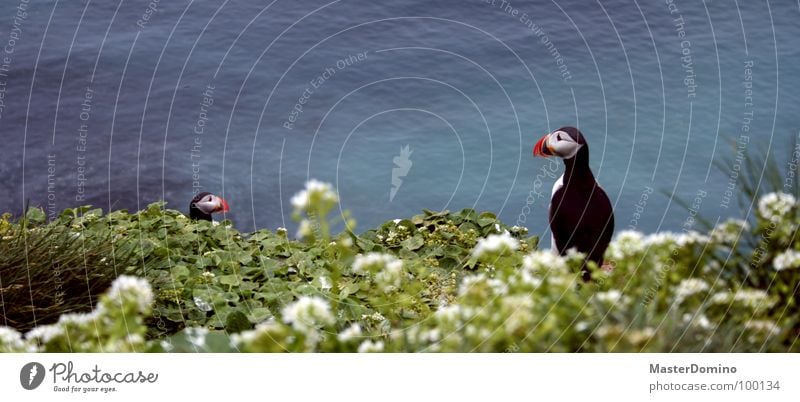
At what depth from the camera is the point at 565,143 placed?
4.38 meters

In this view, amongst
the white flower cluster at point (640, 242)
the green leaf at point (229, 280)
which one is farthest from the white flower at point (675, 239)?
the green leaf at point (229, 280)

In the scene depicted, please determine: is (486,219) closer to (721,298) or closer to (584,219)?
(584,219)

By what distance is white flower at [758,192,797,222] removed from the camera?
376 cm

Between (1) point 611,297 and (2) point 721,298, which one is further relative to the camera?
(2) point 721,298

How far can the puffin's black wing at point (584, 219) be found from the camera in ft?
14.5

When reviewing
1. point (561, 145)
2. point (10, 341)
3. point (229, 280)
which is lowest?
point (229, 280)

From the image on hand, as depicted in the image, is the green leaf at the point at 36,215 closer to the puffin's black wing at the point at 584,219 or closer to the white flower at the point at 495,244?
the white flower at the point at 495,244

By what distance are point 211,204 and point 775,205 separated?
2.98 metres

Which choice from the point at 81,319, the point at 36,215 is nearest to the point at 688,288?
the point at 81,319

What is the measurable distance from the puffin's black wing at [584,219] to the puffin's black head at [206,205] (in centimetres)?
191

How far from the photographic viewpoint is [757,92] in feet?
19.5
